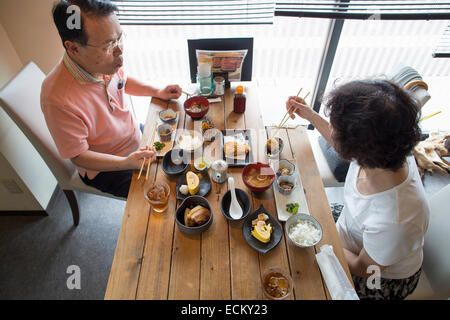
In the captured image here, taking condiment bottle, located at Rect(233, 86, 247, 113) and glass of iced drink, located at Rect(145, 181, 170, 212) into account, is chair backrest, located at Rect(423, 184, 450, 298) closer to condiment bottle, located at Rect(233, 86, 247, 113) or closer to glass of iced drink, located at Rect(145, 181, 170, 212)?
condiment bottle, located at Rect(233, 86, 247, 113)

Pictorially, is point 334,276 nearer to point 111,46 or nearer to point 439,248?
point 439,248

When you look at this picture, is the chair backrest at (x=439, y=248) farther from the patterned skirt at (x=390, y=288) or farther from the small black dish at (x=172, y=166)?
the small black dish at (x=172, y=166)

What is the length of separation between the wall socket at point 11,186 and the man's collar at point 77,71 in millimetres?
1130

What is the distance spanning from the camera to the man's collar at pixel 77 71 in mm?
1457

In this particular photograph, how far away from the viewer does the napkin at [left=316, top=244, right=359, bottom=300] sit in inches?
41.8

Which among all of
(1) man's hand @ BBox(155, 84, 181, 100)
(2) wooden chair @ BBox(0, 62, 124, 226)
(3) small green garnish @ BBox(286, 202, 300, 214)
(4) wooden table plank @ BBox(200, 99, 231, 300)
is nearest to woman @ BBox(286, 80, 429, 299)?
(3) small green garnish @ BBox(286, 202, 300, 214)

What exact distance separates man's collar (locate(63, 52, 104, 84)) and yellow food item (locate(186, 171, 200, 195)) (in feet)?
2.50

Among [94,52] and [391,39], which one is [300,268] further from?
[391,39]

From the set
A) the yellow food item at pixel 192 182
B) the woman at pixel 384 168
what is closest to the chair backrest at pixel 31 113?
the yellow food item at pixel 192 182

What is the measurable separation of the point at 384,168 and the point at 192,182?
2.71 feet

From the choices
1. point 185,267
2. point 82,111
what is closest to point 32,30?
point 82,111
